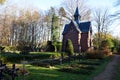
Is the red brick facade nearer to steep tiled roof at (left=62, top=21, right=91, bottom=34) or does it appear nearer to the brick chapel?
the brick chapel

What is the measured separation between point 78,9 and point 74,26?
606cm

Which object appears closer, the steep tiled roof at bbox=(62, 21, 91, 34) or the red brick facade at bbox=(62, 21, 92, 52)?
the red brick facade at bbox=(62, 21, 92, 52)

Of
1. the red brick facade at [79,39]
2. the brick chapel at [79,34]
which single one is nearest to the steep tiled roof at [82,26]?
the brick chapel at [79,34]

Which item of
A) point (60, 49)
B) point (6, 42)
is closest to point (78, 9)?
point (60, 49)

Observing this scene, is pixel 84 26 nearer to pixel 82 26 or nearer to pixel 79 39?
pixel 82 26

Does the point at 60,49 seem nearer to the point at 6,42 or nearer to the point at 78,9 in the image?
the point at 78,9

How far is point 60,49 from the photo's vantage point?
52.4 metres

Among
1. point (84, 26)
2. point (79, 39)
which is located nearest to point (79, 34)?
point (79, 39)

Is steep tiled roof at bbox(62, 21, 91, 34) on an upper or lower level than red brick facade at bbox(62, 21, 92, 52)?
upper

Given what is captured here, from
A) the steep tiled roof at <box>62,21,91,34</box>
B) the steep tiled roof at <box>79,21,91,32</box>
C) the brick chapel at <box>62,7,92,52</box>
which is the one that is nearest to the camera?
the brick chapel at <box>62,7,92,52</box>

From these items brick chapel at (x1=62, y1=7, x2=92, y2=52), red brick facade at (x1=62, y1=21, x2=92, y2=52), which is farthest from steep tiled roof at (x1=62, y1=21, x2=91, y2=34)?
red brick facade at (x1=62, y1=21, x2=92, y2=52)

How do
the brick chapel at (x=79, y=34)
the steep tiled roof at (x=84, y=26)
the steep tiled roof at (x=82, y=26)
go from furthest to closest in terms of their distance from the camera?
the steep tiled roof at (x=84, y=26) → the steep tiled roof at (x=82, y=26) → the brick chapel at (x=79, y=34)

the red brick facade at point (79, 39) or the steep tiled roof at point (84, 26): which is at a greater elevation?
the steep tiled roof at point (84, 26)

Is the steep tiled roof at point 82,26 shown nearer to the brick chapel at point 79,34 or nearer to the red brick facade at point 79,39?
the brick chapel at point 79,34
